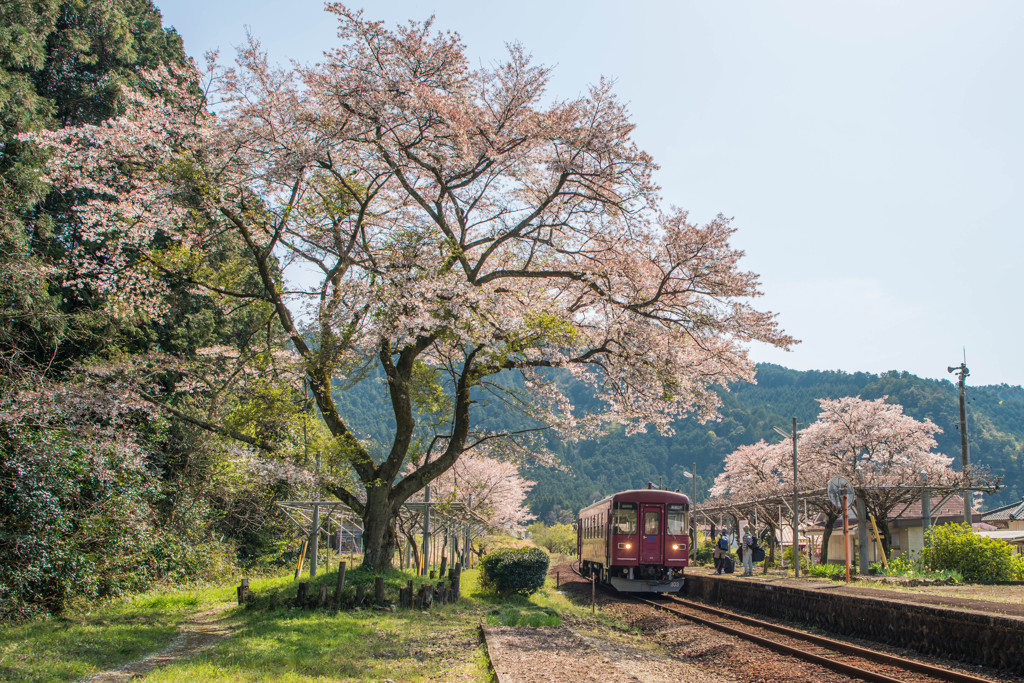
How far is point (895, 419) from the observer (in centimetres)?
3466

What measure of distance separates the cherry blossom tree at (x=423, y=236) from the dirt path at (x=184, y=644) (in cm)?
326

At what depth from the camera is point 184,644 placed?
10398 mm

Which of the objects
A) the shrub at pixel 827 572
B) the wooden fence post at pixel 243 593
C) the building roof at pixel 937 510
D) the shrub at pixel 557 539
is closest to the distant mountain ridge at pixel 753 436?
the shrub at pixel 557 539

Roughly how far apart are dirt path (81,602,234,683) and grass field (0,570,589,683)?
0.46 ft

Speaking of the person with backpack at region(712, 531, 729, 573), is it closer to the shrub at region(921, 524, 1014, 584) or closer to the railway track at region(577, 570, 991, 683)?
the shrub at region(921, 524, 1014, 584)

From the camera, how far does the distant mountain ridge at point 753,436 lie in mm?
87062

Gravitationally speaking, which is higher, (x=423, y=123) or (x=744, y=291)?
(x=423, y=123)

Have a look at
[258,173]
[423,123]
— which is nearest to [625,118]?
[423,123]

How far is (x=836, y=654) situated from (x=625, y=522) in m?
10.6

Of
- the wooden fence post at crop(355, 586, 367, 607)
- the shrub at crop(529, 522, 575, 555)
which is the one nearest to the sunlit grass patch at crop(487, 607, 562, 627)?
the wooden fence post at crop(355, 586, 367, 607)

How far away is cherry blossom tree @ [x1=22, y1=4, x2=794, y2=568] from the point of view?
488 inches

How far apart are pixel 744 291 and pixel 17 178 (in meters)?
16.6

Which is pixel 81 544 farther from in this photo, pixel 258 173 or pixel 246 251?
pixel 246 251

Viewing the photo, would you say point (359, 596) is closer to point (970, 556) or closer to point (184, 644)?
point (184, 644)
